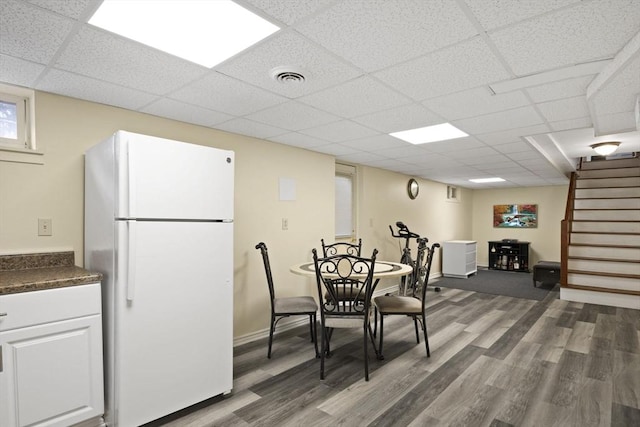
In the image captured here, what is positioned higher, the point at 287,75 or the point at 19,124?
the point at 287,75

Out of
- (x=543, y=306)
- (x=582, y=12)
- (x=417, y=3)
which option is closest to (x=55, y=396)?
(x=417, y=3)

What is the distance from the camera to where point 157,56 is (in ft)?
6.12

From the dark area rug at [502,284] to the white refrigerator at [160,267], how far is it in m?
5.21

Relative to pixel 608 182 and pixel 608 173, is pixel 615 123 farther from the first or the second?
pixel 608 173

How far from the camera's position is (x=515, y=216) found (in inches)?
348

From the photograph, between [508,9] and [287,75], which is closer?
[508,9]

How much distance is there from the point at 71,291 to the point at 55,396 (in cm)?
58

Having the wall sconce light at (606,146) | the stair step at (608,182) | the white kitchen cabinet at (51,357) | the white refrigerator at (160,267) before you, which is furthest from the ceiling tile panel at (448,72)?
the stair step at (608,182)

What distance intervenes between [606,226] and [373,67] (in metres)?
6.41

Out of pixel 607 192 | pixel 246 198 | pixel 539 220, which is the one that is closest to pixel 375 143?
pixel 246 198

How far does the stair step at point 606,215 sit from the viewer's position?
600cm

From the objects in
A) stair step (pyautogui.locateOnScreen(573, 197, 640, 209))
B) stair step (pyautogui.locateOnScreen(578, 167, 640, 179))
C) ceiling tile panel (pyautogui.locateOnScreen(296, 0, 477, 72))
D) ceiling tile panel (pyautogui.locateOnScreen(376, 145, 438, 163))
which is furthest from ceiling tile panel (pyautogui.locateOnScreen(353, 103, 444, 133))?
stair step (pyautogui.locateOnScreen(578, 167, 640, 179))

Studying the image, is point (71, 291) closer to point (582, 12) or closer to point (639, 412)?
point (582, 12)

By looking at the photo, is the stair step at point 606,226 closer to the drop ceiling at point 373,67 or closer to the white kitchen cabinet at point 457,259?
the white kitchen cabinet at point 457,259
